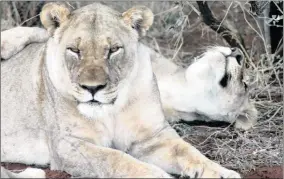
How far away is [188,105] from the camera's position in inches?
184

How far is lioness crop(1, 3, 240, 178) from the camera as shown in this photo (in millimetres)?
3441

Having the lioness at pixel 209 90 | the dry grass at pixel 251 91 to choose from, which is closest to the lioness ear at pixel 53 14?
the lioness at pixel 209 90

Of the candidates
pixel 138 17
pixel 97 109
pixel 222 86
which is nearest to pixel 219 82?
pixel 222 86

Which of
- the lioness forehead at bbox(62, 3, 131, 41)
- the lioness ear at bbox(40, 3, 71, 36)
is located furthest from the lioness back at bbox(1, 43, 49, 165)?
the lioness forehead at bbox(62, 3, 131, 41)

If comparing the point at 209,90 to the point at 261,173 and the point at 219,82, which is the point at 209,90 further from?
the point at 261,173

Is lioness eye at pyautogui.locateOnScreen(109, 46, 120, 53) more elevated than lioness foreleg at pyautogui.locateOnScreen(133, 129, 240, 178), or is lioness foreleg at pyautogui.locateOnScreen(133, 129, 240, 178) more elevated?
lioness eye at pyautogui.locateOnScreen(109, 46, 120, 53)

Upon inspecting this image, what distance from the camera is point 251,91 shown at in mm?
5078

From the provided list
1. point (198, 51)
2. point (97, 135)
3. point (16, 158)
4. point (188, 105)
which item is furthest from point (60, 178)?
point (198, 51)

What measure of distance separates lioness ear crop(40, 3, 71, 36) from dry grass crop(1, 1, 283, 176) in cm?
107

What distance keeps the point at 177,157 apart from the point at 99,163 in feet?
1.23

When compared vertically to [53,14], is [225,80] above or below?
below

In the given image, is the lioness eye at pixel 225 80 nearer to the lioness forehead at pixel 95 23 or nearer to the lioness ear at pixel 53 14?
the lioness forehead at pixel 95 23

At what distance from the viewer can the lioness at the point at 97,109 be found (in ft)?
11.3

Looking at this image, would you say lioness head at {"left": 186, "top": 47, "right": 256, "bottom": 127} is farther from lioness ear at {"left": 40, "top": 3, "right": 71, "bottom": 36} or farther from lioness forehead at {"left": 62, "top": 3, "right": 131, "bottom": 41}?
lioness ear at {"left": 40, "top": 3, "right": 71, "bottom": 36}
